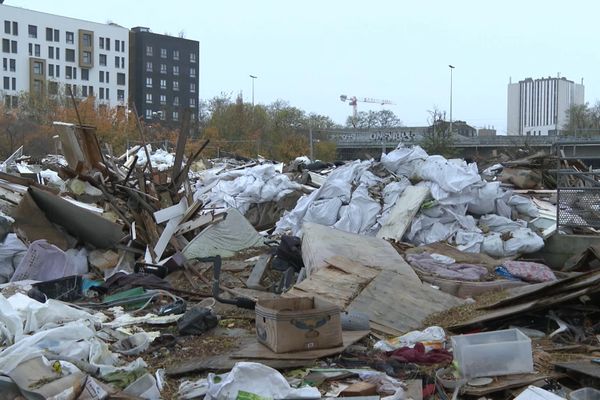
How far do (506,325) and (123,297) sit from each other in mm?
4028

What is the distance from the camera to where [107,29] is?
283 feet

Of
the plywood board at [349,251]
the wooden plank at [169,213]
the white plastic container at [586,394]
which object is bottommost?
the white plastic container at [586,394]

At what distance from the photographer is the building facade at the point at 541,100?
98812mm

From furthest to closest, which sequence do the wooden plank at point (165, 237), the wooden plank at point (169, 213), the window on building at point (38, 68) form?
the window on building at point (38, 68)
the wooden plank at point (169, 213)
the wooden plank at point (165, 237)

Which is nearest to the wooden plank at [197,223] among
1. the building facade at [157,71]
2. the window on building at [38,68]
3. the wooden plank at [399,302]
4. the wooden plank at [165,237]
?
the wooden plank at [165,237]

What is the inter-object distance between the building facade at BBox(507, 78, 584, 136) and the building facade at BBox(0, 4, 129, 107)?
184 ft

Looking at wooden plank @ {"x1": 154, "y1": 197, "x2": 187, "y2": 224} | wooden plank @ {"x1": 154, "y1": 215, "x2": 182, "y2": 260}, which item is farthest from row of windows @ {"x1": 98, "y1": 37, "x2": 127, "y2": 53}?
wooden plank @ {"x1": 154, "y1": 215, "x2": 182, "y2": 260}

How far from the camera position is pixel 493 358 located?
15.2ft

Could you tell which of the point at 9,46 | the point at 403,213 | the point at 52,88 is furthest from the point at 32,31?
the point at 403,213

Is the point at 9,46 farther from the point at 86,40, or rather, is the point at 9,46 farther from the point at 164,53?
the point at 164,53

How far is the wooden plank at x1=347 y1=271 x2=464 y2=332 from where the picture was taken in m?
6.15

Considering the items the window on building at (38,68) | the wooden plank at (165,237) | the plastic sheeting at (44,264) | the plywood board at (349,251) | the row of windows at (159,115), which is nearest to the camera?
the plywood board at (349,251)

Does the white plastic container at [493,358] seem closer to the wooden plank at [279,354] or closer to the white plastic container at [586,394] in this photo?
the white plastic container at [586,394]

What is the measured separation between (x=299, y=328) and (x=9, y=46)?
271 ft
